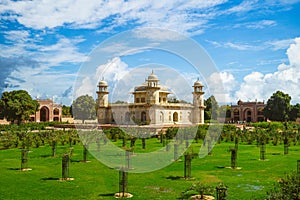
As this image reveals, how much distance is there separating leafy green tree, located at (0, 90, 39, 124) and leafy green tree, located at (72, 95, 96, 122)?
967 centimetres

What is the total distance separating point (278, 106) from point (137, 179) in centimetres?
4185

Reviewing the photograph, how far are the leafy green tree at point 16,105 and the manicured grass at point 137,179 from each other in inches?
1137

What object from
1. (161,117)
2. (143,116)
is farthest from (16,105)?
(161,117)

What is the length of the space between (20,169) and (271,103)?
43017 mm

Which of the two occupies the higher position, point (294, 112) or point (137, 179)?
point (294, 112)

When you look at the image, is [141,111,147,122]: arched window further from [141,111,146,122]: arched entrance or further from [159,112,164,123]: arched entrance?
[159,112,164,123]: arched entrance

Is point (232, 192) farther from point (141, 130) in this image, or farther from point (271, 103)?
point (271, 103)

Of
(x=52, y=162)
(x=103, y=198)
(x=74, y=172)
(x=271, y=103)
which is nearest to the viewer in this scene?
(x=103, y=198)

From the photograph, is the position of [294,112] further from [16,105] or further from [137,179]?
[137,179]

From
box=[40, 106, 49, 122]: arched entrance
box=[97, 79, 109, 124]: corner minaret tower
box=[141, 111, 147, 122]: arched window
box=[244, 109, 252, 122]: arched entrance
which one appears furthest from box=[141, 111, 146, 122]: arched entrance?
box=[244, 109, 252, 122]: arched entrance

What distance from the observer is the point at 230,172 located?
13.0m

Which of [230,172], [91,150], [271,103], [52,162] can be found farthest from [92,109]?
[230,172]

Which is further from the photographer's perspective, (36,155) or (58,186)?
(36,155)

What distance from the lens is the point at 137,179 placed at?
11.8 m
